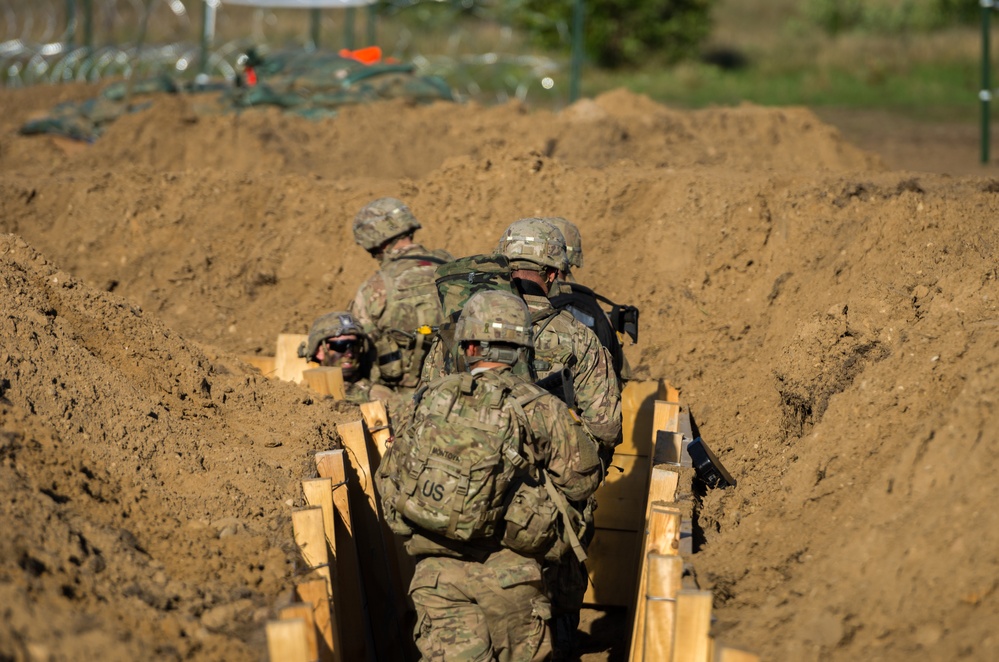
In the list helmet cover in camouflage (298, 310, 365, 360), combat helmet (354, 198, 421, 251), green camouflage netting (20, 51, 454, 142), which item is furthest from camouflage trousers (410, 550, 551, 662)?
green camouflage netting (20, 51, 454, 142)

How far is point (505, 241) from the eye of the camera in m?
6.43

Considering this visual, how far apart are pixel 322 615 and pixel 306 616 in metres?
0.44

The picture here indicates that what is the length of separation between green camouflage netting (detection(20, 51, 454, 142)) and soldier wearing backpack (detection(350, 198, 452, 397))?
6303 millimetres

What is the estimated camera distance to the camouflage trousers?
5.44 m

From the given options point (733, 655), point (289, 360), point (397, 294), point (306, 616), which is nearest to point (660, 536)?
point (733, 655)

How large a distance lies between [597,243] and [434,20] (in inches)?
568

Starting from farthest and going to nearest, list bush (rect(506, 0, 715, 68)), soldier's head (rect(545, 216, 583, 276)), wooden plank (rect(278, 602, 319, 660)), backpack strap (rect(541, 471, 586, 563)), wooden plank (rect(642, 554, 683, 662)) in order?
bush (rect(506, 0, 715, 68))
soldier's head (rect(545, 216, 583, 276))
backpack strap (rect(541, 471, 586, 563))
wooden plank (rect(642, 554, 683, 662))
wooden plank (rect(278, 602, 319, 660))

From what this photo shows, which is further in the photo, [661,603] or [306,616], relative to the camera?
[661,603]

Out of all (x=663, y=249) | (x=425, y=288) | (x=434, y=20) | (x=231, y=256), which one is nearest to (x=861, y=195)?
(x=663, y=249)

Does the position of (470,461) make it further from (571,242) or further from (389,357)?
(389,357)

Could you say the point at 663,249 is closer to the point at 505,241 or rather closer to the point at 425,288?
the point at 425,288

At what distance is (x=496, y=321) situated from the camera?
5.16 metres

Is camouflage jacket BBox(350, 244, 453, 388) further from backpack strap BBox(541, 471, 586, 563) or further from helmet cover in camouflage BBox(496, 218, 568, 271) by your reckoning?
backpack strap BBox(541, 471, 586, 563)

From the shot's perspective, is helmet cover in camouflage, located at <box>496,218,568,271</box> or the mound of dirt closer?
the mound of dirt
